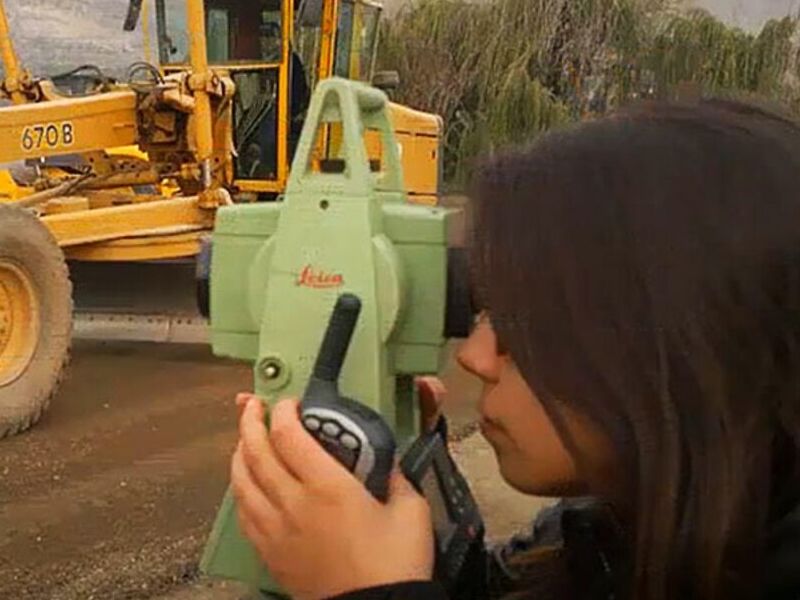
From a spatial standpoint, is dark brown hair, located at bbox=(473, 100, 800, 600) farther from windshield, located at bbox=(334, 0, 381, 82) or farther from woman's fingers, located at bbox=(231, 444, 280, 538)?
windshield, located at bbox=(334, 0, 381, 82)

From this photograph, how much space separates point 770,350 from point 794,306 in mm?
33

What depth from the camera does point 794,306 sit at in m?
0.86

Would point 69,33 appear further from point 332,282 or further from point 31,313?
point 332,282

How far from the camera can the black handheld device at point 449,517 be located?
1.08 m

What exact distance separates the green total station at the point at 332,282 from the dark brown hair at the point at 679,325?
0.18m

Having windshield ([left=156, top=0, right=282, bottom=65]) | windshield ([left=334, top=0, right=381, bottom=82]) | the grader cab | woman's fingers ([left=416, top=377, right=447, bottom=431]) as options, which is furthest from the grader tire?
woman's fingers ([left=416, top=377, right=447, bottom=431])

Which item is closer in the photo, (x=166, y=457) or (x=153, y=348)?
(x=166, y=457)

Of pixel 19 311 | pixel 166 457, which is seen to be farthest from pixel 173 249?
pixel 166 457

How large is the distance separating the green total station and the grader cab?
171 inches

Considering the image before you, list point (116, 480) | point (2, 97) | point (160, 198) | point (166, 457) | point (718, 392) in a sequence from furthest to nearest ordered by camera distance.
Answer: point (2, 97) → point (160, 198) → point (166, 457) → point (116, 480) → point (718, 392)

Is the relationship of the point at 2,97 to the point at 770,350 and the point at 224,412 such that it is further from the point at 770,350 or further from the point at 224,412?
the point at 770,350

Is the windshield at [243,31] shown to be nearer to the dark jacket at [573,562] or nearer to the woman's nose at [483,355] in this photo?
the dark jacket at [573,562]

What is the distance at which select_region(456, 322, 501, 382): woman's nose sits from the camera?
0.95m

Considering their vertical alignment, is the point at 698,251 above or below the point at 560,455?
above
